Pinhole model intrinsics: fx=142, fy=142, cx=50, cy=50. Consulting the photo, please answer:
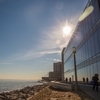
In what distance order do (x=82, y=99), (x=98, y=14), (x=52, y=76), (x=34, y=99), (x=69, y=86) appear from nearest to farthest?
(x=82, y=99), (x=34, y=99), (x=69, y=86), (x=98, y=14), (x=52, y=76)

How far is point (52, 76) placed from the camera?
178500 mm

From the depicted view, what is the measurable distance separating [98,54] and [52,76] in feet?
535

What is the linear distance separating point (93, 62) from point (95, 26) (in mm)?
5291

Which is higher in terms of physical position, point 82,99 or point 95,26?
point 95,26

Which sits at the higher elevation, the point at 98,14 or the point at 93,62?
the point at 98,14

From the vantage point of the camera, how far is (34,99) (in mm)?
11359

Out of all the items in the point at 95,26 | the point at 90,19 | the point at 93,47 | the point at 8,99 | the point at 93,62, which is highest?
the point at 90,19

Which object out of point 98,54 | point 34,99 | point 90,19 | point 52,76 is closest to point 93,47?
point 98,54

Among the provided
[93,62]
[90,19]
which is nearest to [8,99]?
[93,62]

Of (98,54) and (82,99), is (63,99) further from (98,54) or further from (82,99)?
(98,54)

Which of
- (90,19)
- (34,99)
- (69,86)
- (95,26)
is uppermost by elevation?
(90,19)

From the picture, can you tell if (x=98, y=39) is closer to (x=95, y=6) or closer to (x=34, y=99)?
(x=95, y=6)

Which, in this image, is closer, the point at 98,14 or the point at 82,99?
the point at 82,99

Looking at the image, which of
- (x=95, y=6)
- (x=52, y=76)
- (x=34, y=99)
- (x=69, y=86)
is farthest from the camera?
(x=52, y=76)
